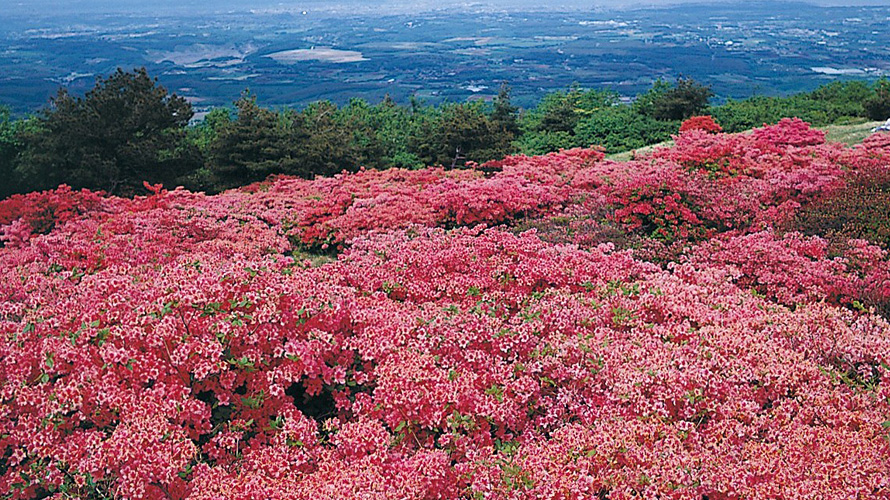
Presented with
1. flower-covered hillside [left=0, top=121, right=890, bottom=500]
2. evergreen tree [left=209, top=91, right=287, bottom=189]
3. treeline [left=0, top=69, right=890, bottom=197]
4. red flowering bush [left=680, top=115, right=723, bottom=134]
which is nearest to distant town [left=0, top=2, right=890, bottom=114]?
treeline [left=0, top=69, right=890, bottom=197]

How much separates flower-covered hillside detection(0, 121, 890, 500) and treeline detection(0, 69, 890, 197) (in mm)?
9641

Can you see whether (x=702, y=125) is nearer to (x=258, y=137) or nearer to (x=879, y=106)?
(x=879, y=106)

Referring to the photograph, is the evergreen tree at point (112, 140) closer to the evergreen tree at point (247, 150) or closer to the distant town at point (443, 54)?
the evergreen tree at point (247, 150)

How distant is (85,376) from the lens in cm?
367

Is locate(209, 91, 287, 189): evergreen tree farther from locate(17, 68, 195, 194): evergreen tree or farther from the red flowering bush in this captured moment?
the red flowering bush

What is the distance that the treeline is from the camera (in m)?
16.2

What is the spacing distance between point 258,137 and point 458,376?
13.3 metres

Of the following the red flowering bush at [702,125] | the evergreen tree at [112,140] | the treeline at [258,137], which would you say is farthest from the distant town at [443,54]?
the evergreen tree at [112,140]

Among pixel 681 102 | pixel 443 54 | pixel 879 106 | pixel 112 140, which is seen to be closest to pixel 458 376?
pixel 112 140

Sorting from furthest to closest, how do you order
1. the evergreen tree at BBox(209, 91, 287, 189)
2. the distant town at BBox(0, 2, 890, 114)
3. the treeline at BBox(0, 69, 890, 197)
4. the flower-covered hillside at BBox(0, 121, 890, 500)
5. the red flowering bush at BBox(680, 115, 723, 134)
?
the distant town at BBox(0, 2, 890, 114) → the red flowering bush at BBox(680, 115, 723, 134) → the treeline at BBox(0, 69, 890, 197) → the evergreen tree at BBox(209, 91, 287, 189) → the flower-covered hillside at BBox(0, 121, 890, 500)

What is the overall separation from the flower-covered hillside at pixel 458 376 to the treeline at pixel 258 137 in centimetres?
964

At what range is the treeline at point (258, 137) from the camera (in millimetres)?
16250

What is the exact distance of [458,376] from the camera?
13.4ft

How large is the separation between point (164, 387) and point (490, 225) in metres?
5.98
